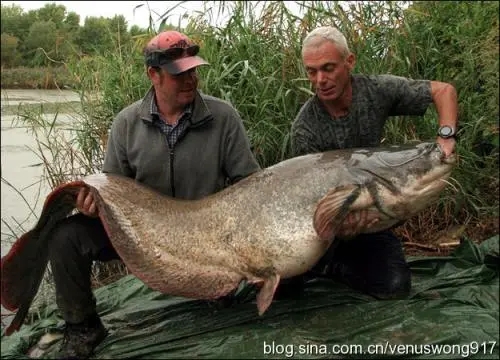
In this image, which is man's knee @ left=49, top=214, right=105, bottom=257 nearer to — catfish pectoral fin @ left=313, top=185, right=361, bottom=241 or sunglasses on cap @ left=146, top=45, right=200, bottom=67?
sunglasses on cap @ left=146, top=45, right=200, bottom=67

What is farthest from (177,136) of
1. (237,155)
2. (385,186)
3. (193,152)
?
(385,186)

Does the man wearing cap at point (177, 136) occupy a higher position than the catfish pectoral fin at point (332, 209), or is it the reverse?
the man wearing cap at point (177, 136)

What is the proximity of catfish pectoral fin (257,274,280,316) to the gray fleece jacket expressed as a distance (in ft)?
1.91

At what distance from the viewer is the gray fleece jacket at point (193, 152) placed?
299 cm

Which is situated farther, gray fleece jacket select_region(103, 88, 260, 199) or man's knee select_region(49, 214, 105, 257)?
gray fleece jacket select_region(103, 88, 260, 199)

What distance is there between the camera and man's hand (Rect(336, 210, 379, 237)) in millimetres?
2627

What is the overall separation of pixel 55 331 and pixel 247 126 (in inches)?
72.0

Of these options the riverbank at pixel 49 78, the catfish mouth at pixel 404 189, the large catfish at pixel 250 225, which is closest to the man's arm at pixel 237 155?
the large catfish at pixel 250 225

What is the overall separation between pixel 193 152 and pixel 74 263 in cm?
76

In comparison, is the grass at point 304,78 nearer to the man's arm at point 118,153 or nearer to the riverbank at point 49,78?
the riverbank at point 49,78

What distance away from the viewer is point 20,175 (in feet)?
21.0

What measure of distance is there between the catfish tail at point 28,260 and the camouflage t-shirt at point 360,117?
1138 millimetres

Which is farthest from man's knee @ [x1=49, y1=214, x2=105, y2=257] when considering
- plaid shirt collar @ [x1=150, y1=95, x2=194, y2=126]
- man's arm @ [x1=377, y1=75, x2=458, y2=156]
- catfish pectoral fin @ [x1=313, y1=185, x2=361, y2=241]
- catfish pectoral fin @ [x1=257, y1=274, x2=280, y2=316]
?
man's arm @ [x1=377, y1=75, x2=458, y2=156]

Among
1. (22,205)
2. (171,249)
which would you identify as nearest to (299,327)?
(171,249)
